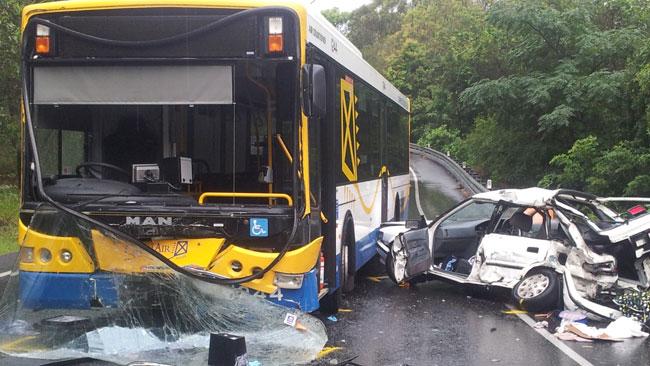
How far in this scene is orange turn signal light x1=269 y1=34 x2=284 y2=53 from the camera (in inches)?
228

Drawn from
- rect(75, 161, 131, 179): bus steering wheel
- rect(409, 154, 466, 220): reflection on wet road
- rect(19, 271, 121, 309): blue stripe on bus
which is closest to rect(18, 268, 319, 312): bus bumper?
rect(19, 271, 121, 309): blue stripe on bus

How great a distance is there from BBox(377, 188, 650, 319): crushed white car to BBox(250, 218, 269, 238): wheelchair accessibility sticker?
382 cm

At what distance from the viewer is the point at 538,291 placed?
27.0 feet

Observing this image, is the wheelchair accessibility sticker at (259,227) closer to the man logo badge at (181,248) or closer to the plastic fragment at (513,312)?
the man logo badge at (181,248)

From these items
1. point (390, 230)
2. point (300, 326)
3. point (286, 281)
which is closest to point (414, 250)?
point (390, 230)

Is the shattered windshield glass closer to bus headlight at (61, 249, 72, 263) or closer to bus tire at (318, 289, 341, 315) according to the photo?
bus headlight at (61, 249, 72, 263)

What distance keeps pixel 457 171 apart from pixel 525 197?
75.1 ft

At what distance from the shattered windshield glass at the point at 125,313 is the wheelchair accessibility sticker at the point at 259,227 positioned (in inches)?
20.0

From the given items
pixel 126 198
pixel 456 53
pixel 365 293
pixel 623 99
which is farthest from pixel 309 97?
pixel 456 53

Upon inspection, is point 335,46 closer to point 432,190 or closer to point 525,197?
point 525,197

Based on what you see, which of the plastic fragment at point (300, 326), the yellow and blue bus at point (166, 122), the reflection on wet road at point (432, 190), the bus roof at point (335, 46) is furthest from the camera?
the reflection on wet road at point (432, 190)

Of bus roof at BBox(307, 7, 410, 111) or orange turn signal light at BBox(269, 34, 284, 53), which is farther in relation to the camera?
bus roof at BBox(307, 7, 410, 111)

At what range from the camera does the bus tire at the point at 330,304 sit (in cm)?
812

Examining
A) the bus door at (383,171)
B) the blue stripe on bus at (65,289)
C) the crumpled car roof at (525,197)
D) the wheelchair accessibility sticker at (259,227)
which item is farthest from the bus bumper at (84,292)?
the bus door at (383,171)
